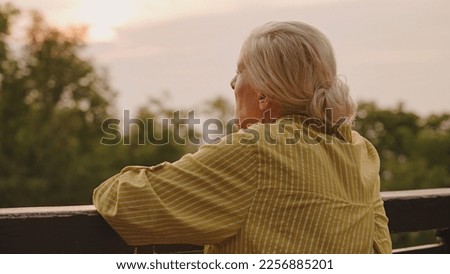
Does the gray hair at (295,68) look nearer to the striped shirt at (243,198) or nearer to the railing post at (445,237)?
the striped shirt at (243,198)

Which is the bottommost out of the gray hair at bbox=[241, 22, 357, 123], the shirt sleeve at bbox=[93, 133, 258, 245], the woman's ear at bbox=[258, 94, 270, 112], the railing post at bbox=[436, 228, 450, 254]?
the railing post at bbox=[436, 228, 450, 254]

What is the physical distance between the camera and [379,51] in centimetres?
3700

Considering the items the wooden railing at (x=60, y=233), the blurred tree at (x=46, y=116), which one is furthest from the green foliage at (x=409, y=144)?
the wooden railing at (x=60, y=233)

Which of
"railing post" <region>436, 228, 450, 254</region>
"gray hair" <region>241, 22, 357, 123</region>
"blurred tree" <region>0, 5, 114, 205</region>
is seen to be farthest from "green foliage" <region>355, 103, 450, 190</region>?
"gray hair" <region>241, 22, 357, 123</region>

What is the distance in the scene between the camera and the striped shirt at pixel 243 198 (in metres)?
1.78

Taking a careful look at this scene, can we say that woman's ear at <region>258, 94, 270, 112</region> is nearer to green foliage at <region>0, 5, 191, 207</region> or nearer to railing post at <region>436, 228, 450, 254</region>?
railing post at <region>436, 228, 450, 254</region>

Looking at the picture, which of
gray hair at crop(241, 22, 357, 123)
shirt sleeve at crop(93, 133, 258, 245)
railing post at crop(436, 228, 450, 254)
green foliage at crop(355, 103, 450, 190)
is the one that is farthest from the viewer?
green foliage at crop(355, 103, 450, 190)

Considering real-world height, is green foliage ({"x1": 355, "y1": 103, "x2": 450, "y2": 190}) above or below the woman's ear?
below

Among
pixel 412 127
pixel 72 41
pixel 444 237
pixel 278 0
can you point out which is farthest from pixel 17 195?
pixel 444 237

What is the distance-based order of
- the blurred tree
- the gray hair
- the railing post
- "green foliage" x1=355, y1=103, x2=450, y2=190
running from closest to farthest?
the gray hair → the railing post → the blurred tree → "green foliage" x1=355, y1=103, x2=450, y2=190

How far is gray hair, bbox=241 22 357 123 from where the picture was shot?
6.27ft

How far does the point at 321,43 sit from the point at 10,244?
3.17 feet

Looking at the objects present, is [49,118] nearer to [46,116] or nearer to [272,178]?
[46,116]

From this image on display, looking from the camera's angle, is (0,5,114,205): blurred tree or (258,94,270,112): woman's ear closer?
(258,94,270,112): woman's ear
